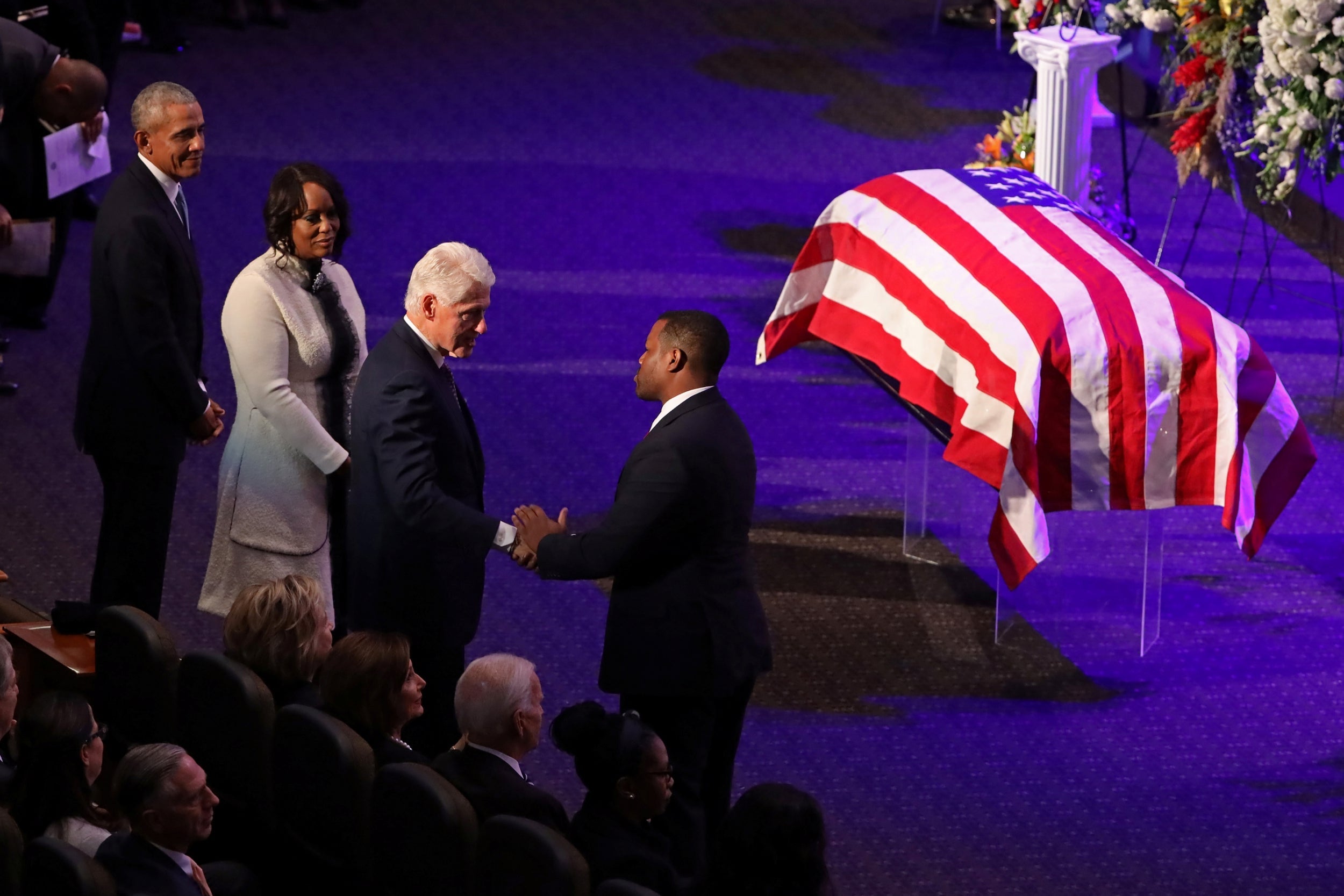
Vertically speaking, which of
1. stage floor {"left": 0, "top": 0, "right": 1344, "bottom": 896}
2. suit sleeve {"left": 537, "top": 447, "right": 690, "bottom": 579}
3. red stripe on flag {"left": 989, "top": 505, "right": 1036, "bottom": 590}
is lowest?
stage floor {"left": 0, "top": 0, "right": 1344, "bottom": 896}

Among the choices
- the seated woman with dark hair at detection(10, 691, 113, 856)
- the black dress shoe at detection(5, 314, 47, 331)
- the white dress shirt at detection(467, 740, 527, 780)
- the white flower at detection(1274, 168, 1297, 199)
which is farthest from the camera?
the black dress shoe at detection(5, 314, 47, 331)

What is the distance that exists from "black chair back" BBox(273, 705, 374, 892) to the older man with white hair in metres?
0.51

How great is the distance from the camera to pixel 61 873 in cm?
272

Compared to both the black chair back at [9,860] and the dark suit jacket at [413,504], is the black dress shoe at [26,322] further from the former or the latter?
the black chair back at [9,860]

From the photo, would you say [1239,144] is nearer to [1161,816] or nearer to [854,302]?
[854,302]

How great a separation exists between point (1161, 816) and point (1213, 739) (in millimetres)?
424

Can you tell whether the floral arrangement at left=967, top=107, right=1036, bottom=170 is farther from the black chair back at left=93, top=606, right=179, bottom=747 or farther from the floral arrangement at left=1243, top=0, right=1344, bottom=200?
the black chair back at left=93, top=606, right=179, bottom=747

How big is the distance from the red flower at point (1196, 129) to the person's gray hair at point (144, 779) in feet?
13.6

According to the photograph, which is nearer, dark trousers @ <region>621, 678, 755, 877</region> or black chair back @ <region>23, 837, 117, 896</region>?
black chair back @ <region>23, 837, 117, 896</region>

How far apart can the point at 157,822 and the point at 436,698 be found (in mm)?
969

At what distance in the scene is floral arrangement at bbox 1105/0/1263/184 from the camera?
18.6ft

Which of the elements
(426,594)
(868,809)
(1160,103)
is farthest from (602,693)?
(1160,103)

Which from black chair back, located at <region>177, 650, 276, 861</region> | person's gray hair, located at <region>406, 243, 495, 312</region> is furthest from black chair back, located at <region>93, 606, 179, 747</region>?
person's gray hair, located at <region>406, 243, 495, 312</region>

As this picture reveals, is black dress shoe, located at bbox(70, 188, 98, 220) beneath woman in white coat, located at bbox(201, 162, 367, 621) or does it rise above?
beneath
